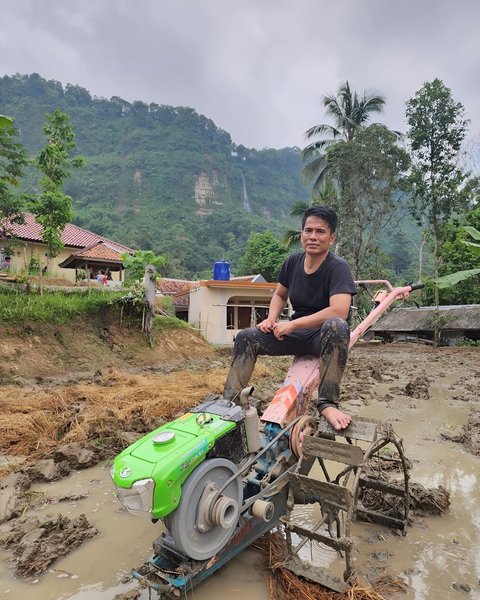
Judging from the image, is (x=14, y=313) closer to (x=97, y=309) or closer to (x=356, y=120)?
(x=97, y=309)

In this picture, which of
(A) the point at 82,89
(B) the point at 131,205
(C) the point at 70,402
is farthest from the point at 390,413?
(A) the point at 82,89

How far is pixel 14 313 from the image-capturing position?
414 inches

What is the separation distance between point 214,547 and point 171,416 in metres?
3.84

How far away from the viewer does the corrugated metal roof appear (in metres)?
20.8

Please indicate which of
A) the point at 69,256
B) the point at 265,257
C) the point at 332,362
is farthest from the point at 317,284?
the point at 265,257

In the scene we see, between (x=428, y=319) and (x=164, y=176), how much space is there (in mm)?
51761

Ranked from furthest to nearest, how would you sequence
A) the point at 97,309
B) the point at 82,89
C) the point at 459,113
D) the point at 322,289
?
1. the point at 82,89
2. the point at 459,113
3. the point at 97,309
4. the point at 322,289

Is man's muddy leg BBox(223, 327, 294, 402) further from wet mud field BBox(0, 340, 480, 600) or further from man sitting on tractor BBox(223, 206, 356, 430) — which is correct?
wet mud field BBox(0, 340, 480, 600)

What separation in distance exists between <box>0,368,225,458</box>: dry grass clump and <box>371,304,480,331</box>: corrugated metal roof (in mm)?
17585

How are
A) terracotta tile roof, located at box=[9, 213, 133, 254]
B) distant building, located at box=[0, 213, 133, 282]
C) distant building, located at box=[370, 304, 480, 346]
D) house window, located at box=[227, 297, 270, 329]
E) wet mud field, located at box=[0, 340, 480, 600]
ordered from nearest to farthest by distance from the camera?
wet mud field, located at box=[0, 340, 480, 600], distant building, located at box=[370, 304, 480, 346], distant building, located at box=[0, 213, 133, 282], house window, located at box=[227, 297, 270, 329], terracotta tile roof, located at box=[9, 213, 133, 254]

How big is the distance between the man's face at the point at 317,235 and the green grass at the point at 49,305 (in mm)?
9669

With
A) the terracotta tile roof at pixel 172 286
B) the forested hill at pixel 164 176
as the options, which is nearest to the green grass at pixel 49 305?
the terracotta tile roof at pixel 172 286

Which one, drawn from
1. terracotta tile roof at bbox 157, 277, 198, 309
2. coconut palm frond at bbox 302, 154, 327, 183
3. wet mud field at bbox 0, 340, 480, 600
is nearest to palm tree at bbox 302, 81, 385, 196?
coconut palm frond at bbox 302, 154, 327, 183

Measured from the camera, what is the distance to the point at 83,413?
5168mm
